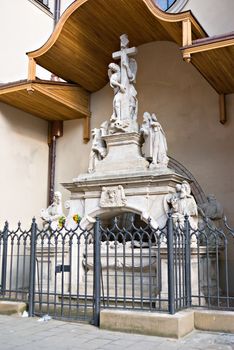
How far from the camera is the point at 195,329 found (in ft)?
19.1

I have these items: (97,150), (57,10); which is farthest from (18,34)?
(97,150)

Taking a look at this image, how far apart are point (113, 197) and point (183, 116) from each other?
2.99 meters

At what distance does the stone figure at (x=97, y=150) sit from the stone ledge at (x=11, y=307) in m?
3.28

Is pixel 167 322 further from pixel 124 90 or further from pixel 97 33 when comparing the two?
pixel 97 33

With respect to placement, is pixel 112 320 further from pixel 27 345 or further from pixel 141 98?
pixel 141 98

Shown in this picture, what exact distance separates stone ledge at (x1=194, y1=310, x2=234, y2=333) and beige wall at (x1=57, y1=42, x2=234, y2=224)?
3.86 metres

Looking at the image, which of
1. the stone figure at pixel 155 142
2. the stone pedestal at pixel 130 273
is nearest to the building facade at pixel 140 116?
the stone figure at pixel 155 142

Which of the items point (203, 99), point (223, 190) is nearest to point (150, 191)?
point (223, 190)

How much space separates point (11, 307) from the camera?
6863mm

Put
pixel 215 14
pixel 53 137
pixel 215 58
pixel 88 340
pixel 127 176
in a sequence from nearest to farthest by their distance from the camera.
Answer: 1. pixel 88 340
2. pixel 215 58
3. pixel 127 176
4. pixel 215 14
5. pixel 53 137

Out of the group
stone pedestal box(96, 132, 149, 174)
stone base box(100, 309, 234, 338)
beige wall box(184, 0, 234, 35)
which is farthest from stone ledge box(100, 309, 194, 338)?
beige wall box(184, 0, 234, 35)

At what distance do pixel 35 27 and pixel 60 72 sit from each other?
216 cm

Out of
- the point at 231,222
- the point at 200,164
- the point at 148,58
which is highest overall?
the point at 148,58

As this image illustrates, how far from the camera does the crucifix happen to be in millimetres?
9312
